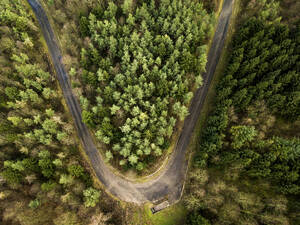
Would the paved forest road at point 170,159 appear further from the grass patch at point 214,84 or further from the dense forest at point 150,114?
the dense forest at point 150,114

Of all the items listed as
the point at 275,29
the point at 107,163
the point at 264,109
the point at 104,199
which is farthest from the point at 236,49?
the point at 104,199

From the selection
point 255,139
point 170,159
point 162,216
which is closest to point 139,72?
point 170,159

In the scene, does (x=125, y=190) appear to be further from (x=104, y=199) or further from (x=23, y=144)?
(x=23, y=144)

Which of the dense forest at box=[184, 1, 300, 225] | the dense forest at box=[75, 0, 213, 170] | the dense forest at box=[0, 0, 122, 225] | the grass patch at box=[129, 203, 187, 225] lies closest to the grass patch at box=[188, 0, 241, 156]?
the dense forest at box=[184, 1, 300, 225]

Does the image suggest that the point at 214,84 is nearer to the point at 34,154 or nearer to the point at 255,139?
the point at 255,139

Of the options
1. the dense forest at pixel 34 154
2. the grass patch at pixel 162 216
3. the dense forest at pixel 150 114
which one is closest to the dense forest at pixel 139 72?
the dense forest at pixel 150 114

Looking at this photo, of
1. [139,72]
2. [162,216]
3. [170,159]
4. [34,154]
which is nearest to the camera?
[34,154]

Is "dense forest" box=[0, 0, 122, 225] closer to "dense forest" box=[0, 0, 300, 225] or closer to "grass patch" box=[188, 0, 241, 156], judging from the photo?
"dense forest" box=[0, 0, 300, 225]
